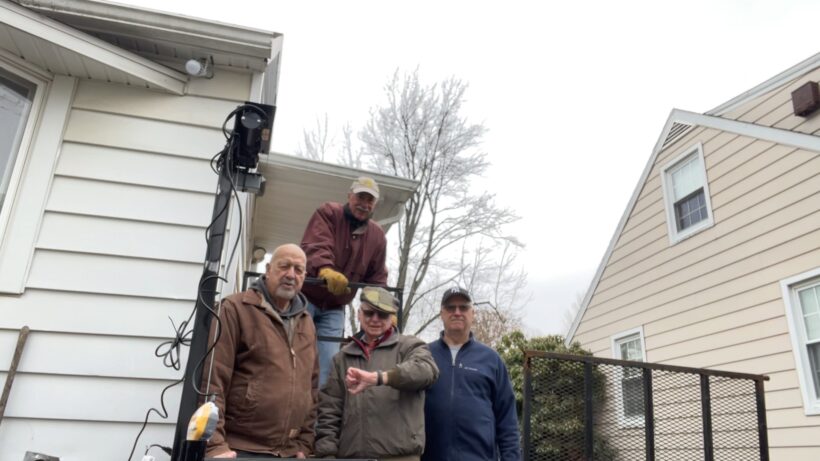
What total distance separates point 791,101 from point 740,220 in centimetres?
132

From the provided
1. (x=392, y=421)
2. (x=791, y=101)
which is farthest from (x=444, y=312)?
(x=791, y=101)

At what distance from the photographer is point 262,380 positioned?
1.94m

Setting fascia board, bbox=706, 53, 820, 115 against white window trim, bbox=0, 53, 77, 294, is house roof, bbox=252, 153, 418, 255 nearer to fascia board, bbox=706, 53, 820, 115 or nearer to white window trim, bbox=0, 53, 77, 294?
white window trim, bbox=0, 53, 77, 294

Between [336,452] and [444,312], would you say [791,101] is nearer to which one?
[444,312]

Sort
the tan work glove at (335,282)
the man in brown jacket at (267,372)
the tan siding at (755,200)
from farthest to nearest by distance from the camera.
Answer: the tan siding at (755,200) < the tan work glove at (335,282) < the man in brown jacket at (267,372)

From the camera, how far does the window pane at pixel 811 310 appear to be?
480 cm

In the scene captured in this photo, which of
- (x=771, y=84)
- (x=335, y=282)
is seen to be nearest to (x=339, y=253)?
(x=335, y=282)

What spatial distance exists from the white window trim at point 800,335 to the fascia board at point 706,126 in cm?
120

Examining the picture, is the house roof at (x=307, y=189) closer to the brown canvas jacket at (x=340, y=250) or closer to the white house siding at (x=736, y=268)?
the brown canvas jacket at (x=340, y=250)

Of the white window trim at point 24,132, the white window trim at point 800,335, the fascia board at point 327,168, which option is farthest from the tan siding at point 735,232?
the white window trim at point 24,132

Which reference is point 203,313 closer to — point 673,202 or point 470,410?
point 470,410

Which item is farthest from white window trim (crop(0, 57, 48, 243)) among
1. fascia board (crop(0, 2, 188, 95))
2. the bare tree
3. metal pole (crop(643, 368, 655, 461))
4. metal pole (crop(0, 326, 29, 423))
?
the bare tree

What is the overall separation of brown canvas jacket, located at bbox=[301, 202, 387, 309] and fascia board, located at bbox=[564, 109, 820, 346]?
450 cm

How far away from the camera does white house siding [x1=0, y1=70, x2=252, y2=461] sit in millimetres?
2453
